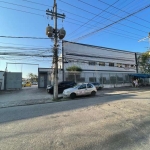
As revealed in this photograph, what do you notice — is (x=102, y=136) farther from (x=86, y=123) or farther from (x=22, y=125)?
(x=22, y=125)

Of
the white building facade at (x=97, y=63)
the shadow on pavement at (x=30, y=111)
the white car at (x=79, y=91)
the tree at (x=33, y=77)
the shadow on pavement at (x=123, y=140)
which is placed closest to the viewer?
the shadow on pavement at (x=123, y=140)

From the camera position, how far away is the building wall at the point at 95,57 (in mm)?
30172

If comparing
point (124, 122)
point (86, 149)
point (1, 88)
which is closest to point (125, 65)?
point (1, 88)

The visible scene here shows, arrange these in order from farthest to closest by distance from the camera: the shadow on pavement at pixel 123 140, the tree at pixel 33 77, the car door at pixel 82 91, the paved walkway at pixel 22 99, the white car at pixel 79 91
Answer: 1. the tree at pixel 33 77
2. the car door at pixel 82 91
3. the white car at pixel 79 91
4. the paved walkway at pixel 22 99
5. the shadow on pavement at pixel 123 140

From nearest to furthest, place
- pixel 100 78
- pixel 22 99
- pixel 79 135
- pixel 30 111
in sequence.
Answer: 1. pixel 79 135
2. pixel 30 111
3. pixel 22 99
4. pixel 100 78

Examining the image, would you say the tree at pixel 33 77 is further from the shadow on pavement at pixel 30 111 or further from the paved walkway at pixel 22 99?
the shadow on pavement at pixel 30 111

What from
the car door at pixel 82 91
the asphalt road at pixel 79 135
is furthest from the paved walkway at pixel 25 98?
the asphalt road at pixel 79 135

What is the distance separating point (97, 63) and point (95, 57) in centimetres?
169

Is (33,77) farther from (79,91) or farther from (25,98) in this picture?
(79,91)

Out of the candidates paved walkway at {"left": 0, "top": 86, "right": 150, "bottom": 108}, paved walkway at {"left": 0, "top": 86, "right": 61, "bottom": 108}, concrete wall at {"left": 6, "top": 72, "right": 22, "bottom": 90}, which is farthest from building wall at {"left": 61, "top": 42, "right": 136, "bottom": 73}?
paved walkway at {"left": 0, "top": 86, "right": 61, "bottom": 108}

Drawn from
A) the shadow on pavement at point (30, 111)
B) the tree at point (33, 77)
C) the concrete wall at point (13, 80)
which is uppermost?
the tree at point (33, 77)

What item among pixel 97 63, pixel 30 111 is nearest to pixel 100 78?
pixel 97 63

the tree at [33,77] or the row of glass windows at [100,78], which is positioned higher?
the tree at [33,77]

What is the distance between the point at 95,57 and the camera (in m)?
33.9
